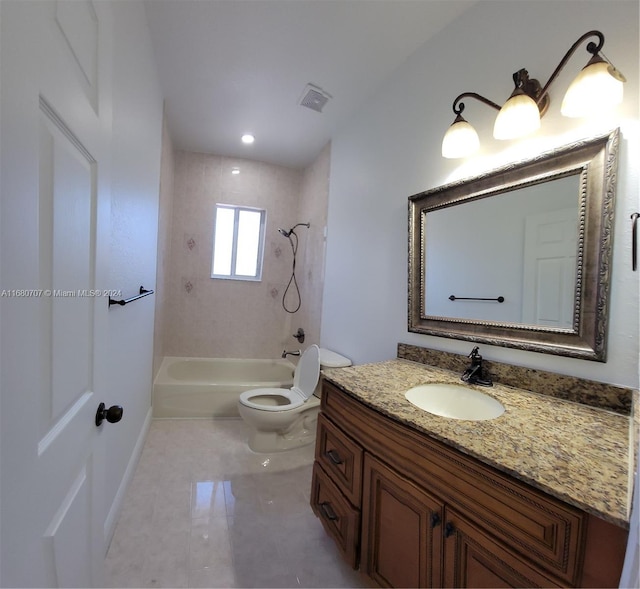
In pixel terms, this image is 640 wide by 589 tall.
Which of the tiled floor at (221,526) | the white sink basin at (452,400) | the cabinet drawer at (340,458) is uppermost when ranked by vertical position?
the white sink basin at (452,400)

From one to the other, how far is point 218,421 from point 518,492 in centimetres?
249

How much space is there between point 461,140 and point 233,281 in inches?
109

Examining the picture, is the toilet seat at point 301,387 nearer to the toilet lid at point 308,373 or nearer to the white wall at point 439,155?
the toilet lid at point 308,373

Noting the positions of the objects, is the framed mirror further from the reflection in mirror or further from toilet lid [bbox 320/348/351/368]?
toilet lid [bbox 320/348/351/368]

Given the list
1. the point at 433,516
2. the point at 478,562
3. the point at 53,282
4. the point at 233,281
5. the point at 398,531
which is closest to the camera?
the point at 53,282

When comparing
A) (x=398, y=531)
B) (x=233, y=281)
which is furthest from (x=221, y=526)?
(x=233, y=281)

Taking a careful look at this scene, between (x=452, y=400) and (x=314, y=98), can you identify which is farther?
(x=314, y=98)

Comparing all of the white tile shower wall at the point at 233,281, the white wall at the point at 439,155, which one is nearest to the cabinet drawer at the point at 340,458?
the white wall at the point at 439,155

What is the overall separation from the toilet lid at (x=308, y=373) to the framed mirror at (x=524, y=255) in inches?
36.6

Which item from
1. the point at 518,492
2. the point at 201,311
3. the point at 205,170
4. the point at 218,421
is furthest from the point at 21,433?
the point at 205,170

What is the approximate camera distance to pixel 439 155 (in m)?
1.55

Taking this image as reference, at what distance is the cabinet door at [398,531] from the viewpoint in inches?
33.4

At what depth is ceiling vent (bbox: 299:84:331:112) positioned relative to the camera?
2045 mm

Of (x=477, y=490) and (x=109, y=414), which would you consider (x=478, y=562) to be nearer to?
(x=477, y=490)
